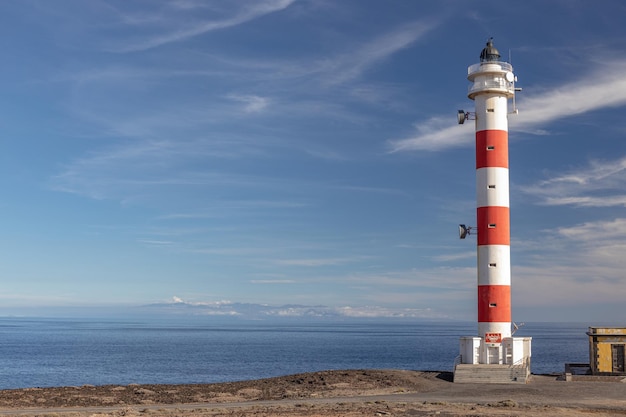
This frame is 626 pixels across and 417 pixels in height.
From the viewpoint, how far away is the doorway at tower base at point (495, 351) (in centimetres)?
4800

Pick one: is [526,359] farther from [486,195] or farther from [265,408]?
[265,408]

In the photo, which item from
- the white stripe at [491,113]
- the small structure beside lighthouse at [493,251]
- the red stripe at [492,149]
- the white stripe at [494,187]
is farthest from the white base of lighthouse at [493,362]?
the white stripe at [491,113]

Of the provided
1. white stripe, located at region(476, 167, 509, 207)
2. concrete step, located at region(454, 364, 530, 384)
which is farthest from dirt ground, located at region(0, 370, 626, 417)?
white stripe, located at region(476, 167, 509, 207)

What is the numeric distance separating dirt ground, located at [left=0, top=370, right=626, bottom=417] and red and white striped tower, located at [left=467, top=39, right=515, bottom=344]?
450cm

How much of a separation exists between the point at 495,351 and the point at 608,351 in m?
7.67

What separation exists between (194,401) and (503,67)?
98.3 ft

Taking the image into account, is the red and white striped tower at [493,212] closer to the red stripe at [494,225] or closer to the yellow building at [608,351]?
the red stripe at [494,225]

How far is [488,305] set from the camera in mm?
Result: 48688

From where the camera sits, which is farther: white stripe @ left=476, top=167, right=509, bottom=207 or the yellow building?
the yellow building

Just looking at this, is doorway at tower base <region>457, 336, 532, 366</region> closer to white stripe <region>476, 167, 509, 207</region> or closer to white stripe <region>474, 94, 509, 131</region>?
white stripe <region>476, 167, 509, 207</region>

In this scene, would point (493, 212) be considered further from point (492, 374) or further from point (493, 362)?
point (492, 374)

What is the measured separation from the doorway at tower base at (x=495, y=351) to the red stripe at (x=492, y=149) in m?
11.4

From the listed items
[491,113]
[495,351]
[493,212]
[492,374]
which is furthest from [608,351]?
[491,113]

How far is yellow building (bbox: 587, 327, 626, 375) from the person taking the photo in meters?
49.2
